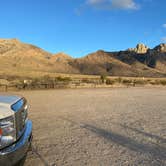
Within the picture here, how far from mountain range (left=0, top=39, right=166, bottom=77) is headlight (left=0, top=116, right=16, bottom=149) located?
355 feet

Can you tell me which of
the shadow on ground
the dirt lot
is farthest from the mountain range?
the shadow on ground

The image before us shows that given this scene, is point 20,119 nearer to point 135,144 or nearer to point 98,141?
point 98,141

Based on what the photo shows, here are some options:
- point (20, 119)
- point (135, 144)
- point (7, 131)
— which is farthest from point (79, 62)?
point (7, 131)

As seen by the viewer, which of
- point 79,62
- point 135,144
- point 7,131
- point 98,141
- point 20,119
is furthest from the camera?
point 79,62

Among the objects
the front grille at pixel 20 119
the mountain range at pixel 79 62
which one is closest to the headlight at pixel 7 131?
the front grille at pixel 20 119

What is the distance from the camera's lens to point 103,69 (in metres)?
158

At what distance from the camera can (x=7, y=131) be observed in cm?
380

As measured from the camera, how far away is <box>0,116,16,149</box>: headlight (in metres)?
3.71

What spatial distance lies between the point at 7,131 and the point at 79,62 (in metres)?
156

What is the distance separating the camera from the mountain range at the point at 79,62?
130 m

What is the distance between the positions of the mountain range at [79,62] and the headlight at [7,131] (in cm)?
10818

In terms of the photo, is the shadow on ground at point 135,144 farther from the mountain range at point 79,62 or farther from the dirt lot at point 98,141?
the mountain range at point 79,62

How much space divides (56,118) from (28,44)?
184 meters

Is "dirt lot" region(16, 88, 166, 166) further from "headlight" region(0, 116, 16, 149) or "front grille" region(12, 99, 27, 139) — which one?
"headlight" region(0, 116, 16, 149)
